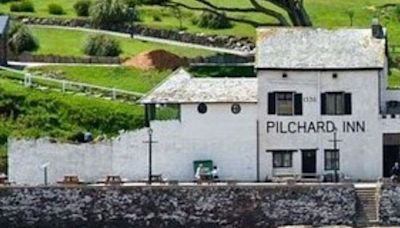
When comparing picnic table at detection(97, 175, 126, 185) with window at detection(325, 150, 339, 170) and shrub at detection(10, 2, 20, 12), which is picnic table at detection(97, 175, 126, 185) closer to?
window at detection(325, 150, 339, 170)

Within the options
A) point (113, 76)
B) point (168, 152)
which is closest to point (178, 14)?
point (113, 76)

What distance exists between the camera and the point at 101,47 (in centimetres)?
11950

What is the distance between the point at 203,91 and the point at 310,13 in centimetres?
3184

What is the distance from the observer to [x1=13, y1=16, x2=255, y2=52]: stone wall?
123875mm

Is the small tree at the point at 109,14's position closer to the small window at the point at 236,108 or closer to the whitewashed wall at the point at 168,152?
the whitewashed wall at the point at 168,152

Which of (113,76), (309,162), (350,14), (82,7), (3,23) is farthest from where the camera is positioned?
(350,14)

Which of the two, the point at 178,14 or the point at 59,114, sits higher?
the point at 178,14

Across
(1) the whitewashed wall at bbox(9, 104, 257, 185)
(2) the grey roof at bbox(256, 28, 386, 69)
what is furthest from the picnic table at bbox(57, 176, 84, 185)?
(2) the grey roof at bbox(256, 28, 386, 69)

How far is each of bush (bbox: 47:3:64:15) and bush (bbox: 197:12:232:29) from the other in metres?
8.56

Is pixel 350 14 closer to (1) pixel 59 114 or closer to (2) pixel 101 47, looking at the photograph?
(2) pixel 101 47

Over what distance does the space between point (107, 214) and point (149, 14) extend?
3554 cm

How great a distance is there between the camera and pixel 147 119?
338ft

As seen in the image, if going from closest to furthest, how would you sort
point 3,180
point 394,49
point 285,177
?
point 3,180, point 285,177, point 394,49

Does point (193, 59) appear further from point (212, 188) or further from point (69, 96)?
point (212, 188)
